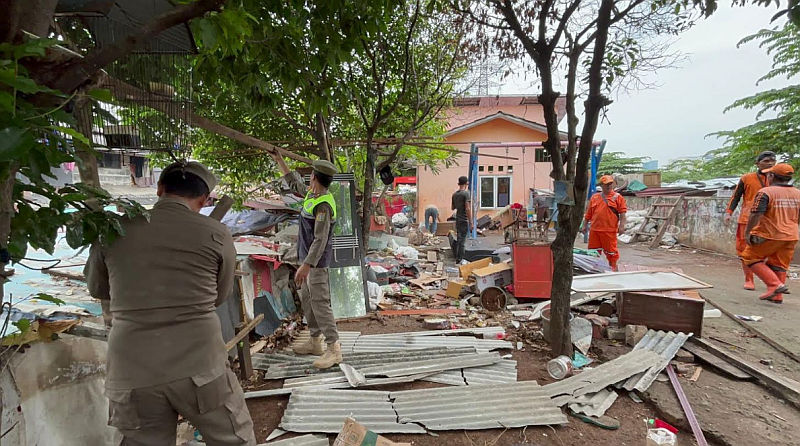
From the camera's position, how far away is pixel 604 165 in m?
27.5

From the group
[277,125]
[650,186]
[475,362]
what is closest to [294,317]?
[475,362]

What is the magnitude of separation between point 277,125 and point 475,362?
6.06 m

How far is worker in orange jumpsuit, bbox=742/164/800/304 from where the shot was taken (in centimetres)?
560

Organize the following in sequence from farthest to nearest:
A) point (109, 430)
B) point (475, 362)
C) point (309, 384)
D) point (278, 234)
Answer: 1. point (278, 234)
2. point (475, 362)
3. point (309, 384)
4. point (109, 430)

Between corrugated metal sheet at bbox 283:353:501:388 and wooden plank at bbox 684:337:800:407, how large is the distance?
2236mm

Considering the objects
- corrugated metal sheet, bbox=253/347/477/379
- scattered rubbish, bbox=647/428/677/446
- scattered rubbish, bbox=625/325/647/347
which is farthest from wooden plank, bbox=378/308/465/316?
scattered rubbish, bbox=647/428/677/446

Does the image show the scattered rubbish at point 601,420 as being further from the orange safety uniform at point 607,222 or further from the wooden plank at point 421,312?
the orange safety uniform at point 607,222

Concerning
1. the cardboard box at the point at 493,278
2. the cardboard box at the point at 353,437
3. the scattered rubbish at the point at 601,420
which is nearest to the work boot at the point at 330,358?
the cardboard box at the point at 353,437

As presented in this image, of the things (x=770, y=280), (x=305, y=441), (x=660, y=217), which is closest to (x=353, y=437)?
(x=305, y=441)

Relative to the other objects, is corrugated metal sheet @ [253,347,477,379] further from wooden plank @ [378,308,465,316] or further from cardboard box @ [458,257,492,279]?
cardboard box @ [458,257,492,279]

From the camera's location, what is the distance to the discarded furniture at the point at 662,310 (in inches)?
171

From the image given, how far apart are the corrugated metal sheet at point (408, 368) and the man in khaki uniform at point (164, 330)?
1.84 meters

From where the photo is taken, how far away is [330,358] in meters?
3.92

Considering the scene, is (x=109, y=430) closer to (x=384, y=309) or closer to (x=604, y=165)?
(x=384, y=309)
